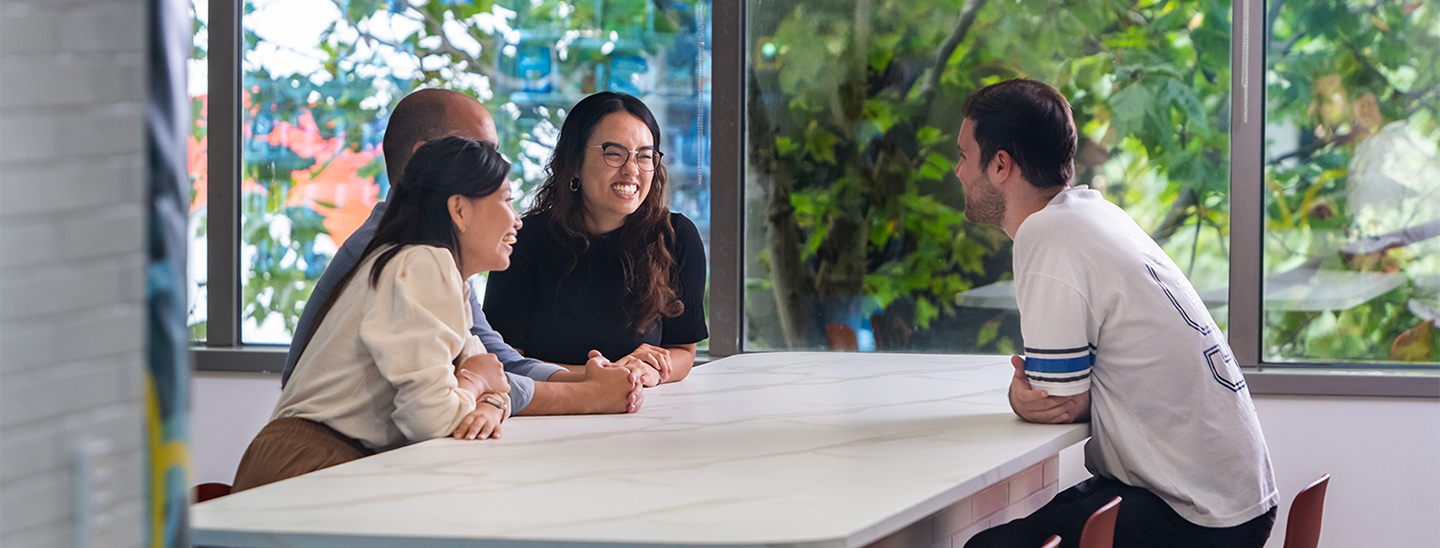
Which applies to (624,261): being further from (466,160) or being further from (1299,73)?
(1299,73)

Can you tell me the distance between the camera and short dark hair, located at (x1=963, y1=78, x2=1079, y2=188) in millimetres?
2064

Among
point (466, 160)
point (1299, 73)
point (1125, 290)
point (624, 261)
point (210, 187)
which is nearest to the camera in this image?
point (466, 160)

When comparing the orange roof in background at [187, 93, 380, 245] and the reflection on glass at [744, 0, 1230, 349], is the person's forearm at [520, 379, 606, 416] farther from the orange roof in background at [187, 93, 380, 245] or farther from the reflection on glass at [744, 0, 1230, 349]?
the orange roof in background at [187, 93, 380, 245]

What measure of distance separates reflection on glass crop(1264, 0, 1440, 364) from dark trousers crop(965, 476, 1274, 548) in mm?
1926

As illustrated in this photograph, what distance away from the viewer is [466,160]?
68.8 inches

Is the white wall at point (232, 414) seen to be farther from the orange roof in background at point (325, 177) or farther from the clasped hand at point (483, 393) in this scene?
the clasped hand at point (483, 393)

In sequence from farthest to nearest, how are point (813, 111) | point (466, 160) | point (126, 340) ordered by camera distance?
point (813, 111)
point (466, 160)
point (126, 340)

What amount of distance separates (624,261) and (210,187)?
2.23 m

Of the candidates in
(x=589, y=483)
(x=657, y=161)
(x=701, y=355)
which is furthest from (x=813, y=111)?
(x=589, y=483)

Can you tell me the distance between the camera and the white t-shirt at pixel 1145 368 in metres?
1.81

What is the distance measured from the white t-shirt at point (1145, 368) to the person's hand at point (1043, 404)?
35mm

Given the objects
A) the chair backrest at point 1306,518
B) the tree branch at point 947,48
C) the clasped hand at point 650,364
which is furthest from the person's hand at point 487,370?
the tree branch at point 947,48

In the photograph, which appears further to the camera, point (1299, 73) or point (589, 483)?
point (1299, 73)

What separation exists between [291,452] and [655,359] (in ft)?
3.05
